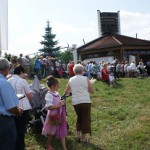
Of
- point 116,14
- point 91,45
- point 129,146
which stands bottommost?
point 129,146

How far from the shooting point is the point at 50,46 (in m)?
52.5

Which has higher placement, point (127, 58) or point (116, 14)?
point (116, 14)

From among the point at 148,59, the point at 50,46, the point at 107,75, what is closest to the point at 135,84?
the point at 107,75

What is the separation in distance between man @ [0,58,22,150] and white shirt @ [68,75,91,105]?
310 centimetres

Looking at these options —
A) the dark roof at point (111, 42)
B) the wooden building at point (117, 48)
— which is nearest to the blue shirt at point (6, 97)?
the wooden building at point (117, 48)

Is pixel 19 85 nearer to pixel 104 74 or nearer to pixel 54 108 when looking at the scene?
pixel 54 108

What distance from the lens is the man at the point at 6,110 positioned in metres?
5.23

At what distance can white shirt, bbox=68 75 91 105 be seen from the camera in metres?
8.41

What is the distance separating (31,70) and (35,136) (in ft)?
53.5

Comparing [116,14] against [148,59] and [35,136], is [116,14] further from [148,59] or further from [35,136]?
[35,136]

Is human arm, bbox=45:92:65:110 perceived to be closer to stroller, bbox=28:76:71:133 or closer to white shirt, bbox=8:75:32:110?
white shirt, bbox=8:75:32:110

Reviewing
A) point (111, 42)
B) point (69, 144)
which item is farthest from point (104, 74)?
point (111, 42)

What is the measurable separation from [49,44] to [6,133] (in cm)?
4737

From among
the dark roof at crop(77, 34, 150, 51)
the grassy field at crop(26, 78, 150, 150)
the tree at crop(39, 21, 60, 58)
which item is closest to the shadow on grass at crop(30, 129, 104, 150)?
the grassy field at crop(26, 78, 150, 150)
